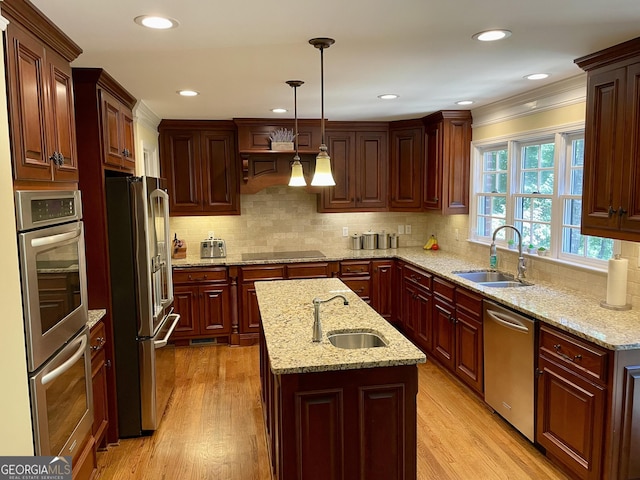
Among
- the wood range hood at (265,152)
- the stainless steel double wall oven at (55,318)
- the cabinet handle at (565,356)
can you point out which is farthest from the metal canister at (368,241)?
the stainless steel double wall oven at (55,318)

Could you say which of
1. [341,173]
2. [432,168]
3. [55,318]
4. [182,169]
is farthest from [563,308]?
[182,169]

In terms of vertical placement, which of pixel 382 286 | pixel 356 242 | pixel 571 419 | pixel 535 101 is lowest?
pixel 571 419

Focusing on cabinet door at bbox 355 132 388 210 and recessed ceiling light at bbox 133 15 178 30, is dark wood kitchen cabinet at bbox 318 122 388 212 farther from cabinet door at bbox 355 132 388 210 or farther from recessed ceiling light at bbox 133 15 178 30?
recessed ceiling light at bbox 133 15 178 30

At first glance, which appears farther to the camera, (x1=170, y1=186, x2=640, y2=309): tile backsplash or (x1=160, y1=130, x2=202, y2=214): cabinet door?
(x1=170, y1=186, x2=640, y2=309): tile backsplash

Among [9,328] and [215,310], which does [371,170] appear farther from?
[9,328]

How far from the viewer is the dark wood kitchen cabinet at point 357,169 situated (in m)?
5.36

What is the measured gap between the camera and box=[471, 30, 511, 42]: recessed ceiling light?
2244 millimetres

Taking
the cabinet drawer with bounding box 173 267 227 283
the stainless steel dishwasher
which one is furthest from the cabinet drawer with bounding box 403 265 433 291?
the cabinet drawer with bounding box 173 267 227 283

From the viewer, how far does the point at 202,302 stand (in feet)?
15.9

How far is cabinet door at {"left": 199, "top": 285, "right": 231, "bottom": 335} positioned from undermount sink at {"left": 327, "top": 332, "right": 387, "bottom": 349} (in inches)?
103

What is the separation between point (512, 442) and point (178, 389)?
2570mm

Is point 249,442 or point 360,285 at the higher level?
point 360,285

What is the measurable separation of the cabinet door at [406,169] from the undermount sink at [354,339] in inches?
120

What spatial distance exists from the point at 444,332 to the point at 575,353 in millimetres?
1624
